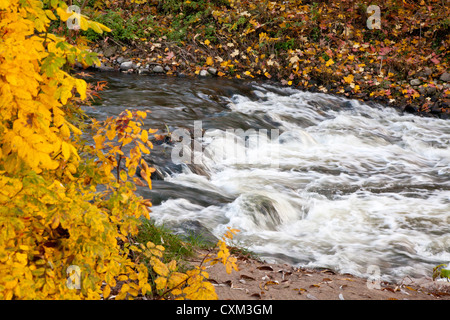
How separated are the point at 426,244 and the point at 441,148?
14.4 ft

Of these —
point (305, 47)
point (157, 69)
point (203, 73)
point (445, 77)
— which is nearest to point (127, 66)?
point (157, 69)

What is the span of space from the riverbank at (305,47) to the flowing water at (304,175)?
869 millimetres

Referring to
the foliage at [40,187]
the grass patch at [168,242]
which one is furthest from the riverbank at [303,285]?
the foliage at [40,187]

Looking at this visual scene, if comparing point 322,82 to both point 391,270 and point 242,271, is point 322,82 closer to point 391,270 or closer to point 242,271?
point 391,270

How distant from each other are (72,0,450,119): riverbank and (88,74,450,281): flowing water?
869mm

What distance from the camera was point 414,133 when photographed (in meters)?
9.03

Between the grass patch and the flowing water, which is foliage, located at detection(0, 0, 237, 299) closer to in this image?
the grass patch

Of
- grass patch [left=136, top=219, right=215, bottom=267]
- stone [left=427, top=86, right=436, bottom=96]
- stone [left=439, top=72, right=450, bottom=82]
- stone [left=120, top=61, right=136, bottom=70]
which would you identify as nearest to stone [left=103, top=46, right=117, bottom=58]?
stone [left=120, top=61, right=136, bottom=70]

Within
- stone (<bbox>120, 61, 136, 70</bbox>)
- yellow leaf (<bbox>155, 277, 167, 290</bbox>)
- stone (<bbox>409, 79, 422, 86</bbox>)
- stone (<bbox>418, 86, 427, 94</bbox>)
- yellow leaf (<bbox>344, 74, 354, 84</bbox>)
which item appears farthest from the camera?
stone (<bbox>120, 61, 136, 70</bbox>)

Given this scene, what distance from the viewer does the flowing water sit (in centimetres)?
450

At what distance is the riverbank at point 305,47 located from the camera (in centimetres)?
1108

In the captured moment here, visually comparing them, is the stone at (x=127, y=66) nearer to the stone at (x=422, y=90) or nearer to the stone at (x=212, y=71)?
the stone at (x=212, y=71)

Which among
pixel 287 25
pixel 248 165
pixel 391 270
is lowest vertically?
pixel 391 270
